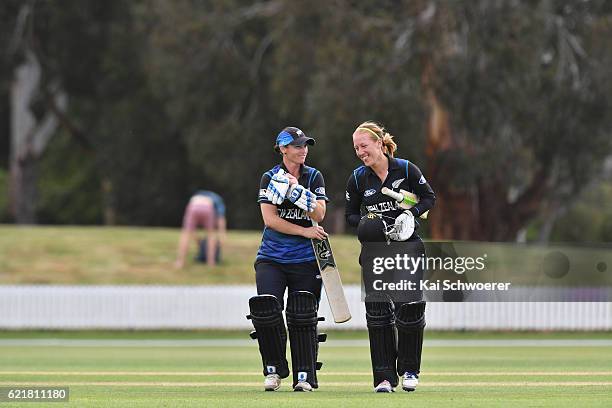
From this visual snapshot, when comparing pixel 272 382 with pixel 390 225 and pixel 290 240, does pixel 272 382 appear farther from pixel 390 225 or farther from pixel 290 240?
pixel 390 225

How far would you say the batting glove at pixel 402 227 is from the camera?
9766 mm

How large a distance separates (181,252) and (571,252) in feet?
61.4

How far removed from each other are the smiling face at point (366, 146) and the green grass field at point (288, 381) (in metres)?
1.56

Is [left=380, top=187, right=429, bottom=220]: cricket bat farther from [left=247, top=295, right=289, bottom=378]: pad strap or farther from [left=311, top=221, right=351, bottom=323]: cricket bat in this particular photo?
[left=247, top=295, right=289, bottom=378]: pad strap

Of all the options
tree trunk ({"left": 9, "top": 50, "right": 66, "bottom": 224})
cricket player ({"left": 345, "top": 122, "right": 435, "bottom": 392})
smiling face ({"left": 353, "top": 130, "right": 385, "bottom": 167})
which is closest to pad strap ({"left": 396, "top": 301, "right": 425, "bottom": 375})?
cricket player ({"left": 345, "top": 122, "right": 435, "bottom": 392})

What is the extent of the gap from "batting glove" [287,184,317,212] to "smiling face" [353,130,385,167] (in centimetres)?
44


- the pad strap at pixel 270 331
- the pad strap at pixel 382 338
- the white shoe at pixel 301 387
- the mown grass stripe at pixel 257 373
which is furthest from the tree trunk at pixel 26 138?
the pad strap at pixel 382 338

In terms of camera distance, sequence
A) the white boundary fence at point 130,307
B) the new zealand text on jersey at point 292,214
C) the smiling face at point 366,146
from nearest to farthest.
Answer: the smiling face at point 366,146
the new zealand text on jersey at point 292,214
the white boundary fence at point 130,307

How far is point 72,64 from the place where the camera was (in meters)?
50.4

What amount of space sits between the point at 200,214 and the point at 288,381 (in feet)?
60.2

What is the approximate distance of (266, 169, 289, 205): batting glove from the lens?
984 cm

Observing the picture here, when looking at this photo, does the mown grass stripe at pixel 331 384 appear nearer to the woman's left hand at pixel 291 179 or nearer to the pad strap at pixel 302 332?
the pad strap at pixel 302 332

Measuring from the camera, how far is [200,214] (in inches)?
1168

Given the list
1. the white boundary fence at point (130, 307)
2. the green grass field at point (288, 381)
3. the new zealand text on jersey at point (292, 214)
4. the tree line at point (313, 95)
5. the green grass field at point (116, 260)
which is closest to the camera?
the green grass field at point (288, 381)
